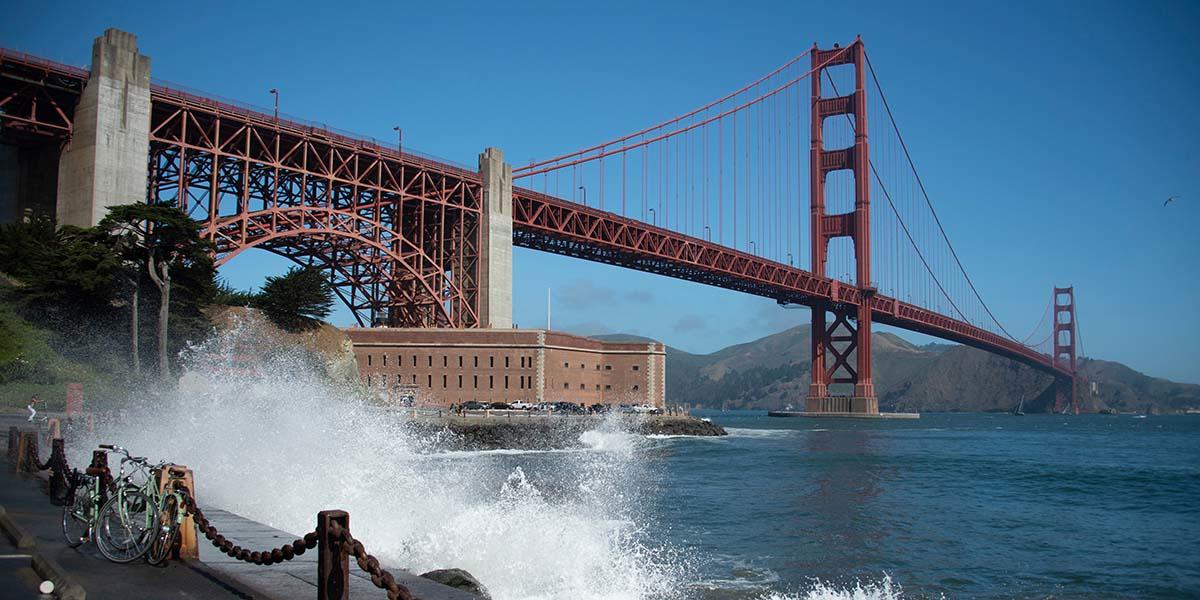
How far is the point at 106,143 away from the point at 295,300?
10.2 metres

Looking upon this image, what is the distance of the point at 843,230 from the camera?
282ft

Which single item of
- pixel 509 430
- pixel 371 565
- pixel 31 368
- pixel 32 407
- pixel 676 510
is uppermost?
pixel 31 368

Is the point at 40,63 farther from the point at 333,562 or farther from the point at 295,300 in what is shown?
the point at 333,562

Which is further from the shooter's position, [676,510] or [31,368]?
[31,368]

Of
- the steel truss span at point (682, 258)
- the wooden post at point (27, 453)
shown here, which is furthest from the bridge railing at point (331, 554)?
the steel truss span at point (682, 258)

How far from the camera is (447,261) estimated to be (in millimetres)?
57062

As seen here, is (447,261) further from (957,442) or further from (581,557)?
(581,557)

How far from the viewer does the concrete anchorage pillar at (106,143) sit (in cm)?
3619

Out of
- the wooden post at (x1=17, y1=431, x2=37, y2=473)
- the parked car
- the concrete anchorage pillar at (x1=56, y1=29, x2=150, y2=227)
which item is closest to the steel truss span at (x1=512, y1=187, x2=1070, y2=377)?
the parked car

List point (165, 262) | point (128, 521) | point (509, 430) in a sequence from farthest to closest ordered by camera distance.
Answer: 1. point (509, 430)
2. point (165, 262)
3. point (128, 521)

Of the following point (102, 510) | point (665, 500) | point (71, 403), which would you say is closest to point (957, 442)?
point (665, 500)

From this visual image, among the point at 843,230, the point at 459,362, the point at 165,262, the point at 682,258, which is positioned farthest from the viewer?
the point at 843,230

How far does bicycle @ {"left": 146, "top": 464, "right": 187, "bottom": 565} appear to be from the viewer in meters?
8.12

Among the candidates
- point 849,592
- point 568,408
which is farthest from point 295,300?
point 849,592
